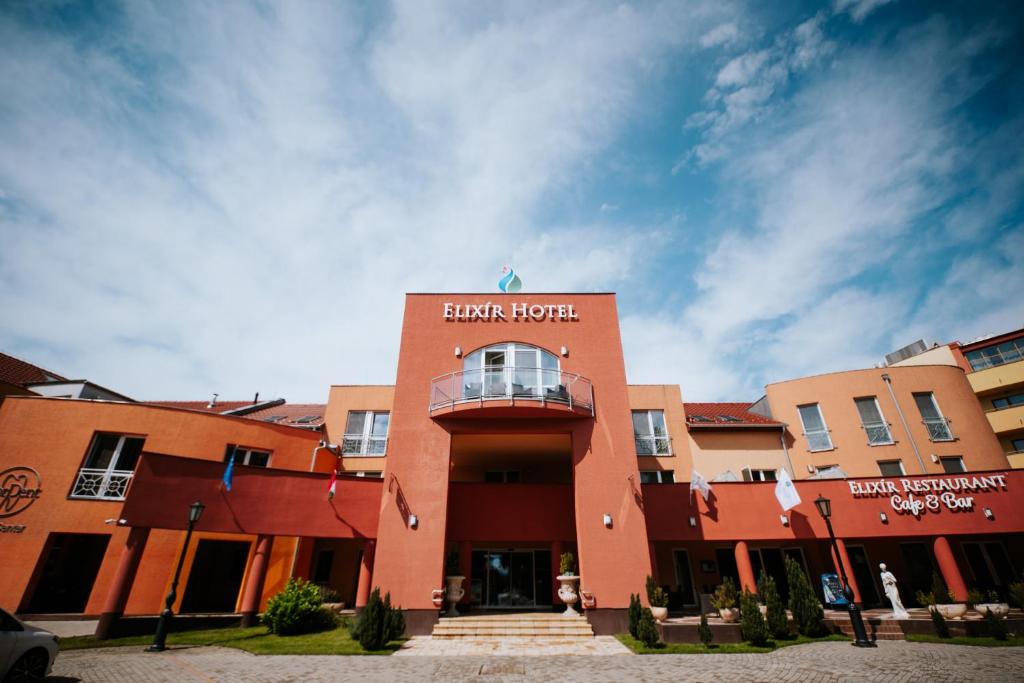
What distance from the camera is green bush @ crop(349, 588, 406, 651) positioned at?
11797 millimetres

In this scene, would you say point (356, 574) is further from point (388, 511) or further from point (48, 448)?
point (48, 448)

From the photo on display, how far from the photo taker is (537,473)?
21078 mm

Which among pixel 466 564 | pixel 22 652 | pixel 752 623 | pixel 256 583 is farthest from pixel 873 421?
pixel 22 652

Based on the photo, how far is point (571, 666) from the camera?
10.2 metres

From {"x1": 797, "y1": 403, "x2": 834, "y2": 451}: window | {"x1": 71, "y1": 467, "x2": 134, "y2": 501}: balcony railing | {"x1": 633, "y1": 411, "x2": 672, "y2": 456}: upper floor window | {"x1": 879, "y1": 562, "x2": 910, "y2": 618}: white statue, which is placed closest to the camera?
{"x1": 879, "y1": 562, "x2": 910, "y2": 618}: white statue

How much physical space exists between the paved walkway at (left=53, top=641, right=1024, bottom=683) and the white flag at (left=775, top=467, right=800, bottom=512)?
435 centimetres

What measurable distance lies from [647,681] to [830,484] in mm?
11921

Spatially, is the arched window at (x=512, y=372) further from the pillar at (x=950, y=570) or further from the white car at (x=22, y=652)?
the pillar at (x=950, y=570)

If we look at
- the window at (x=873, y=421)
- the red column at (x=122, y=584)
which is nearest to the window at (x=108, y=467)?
the red column at (x=122, y=584)

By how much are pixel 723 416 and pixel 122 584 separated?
995 inches

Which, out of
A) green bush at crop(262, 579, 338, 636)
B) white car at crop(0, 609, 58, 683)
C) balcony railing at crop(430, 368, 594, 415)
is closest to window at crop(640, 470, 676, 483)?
balcony railing at crop(430, 368, 594, 415)

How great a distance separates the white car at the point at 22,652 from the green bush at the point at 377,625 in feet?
20.3

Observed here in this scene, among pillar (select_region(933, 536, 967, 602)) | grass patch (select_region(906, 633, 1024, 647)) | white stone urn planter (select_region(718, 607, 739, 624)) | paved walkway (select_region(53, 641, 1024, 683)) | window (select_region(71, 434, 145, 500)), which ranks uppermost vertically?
window (select_region(71, 434, 145, 500))

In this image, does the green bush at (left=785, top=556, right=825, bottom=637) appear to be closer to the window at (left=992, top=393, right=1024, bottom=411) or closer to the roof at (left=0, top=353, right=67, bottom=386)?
the window at (left=992, top=393, right=1024, bottom=411)
